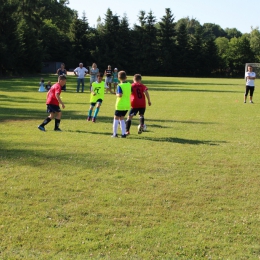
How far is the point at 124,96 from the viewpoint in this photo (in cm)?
1129

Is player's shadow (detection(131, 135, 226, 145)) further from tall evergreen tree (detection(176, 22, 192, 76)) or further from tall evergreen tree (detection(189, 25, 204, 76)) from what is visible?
tall evergreen tree (detection(189, 25, 204, 76))

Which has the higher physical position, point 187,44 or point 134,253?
point 187,44

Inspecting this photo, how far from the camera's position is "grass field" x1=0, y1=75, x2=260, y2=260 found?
186 inches

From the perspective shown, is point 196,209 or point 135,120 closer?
point 196,209

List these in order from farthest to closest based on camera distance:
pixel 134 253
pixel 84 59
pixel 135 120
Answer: pixel 84 59 → pixel 135 120 → pixel 134 253

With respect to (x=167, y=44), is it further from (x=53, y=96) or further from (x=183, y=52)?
(x=53, y=96)

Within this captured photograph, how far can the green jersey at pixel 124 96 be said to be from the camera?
36.8ft

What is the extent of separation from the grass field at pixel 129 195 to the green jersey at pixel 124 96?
0.94 meters

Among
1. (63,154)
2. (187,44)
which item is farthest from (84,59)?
(63,154)

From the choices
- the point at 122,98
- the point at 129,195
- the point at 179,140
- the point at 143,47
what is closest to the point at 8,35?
the point at 143,47

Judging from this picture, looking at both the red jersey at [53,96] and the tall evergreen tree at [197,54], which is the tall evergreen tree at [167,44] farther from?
the red jersey at [53,96]

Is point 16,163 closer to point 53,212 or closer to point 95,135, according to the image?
point 53,212

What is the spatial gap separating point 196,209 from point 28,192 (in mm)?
2598

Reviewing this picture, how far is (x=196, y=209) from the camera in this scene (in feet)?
19.1
